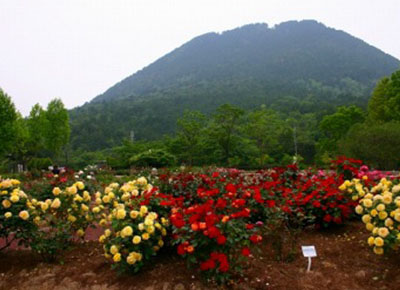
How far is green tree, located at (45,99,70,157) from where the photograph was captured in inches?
1113

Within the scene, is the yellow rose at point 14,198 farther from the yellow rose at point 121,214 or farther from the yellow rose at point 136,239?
the yellow rose at point 136,239

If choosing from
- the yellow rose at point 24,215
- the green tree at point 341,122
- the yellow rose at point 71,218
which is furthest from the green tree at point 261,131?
the yellow rose at point 24,215

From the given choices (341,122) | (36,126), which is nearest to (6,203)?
(36,126)

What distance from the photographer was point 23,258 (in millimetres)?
4090

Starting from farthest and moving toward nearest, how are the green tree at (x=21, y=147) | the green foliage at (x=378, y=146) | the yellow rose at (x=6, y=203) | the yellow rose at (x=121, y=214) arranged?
the green tree at (x=21, y=147), the green foliage at (x=378, y=146), the yellow rose at (x=6, y=203), the yellow rose at (x=121, y=214)

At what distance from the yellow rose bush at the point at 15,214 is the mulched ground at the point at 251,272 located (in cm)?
43

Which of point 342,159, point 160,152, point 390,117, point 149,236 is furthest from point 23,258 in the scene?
point 390,117

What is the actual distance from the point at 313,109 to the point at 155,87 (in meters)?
50.7

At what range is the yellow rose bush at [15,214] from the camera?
3.62 m

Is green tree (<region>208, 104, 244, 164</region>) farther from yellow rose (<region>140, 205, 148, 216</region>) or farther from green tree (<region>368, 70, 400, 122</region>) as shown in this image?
yellow rose (<region>140, 205, 148, 216</region>)

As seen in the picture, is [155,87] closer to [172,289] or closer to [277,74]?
[277,74]

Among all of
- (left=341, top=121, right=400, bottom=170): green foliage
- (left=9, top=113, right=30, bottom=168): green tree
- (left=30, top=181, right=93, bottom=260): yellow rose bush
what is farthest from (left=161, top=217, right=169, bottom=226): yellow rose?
(left=9, top=113, right=30, bottom=168): green tree

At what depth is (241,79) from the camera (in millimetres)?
81062

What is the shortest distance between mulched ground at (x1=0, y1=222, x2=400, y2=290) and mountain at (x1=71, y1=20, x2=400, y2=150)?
42059mm
